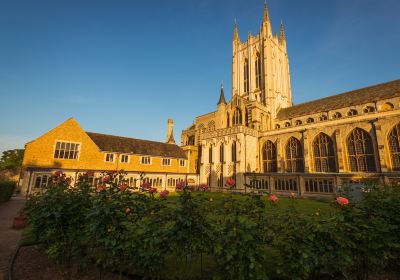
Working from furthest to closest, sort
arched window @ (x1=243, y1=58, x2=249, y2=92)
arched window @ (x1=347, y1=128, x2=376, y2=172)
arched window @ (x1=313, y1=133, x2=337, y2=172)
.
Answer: arched window @ (x1=243, y1=58, x2=249, y2=92) < arched window @ (x1=313, y1=133, x2=337, y2=172) < arched window @ (x1=347, y1=128, x2=376, y2=172)

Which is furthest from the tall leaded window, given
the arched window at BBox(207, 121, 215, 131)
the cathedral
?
the arched window at BBox(207, 121, 215, 131)

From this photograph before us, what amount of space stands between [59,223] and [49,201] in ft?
2.50

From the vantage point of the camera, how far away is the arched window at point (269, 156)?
3824cm

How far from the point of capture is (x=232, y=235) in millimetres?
4027

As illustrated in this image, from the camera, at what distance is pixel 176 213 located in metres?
4.61

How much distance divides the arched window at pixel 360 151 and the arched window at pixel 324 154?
2.30 meters

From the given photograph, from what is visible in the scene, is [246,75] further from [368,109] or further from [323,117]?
[368,109]

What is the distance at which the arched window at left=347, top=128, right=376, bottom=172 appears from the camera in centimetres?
2855

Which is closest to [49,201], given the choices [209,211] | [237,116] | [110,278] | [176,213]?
[110,278]

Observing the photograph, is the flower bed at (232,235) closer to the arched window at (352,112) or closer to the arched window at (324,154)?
the arched window at (324,154)

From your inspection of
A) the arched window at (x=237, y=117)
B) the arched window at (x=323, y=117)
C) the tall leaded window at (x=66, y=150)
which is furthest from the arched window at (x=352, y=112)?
the tall leaded window at (x=66, y=150)

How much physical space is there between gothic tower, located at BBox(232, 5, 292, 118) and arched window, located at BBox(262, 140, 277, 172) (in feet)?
37.9

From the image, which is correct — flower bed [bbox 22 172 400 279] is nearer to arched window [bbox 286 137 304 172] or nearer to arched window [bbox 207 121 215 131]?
arched window [bbox 286 137 304 172]

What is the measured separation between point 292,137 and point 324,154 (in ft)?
19.4
